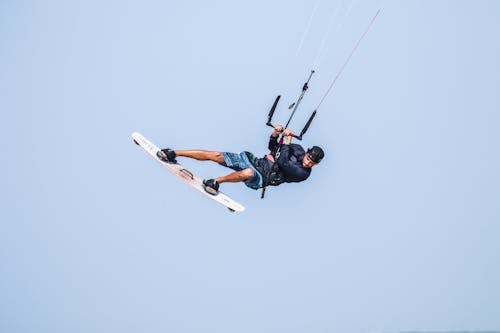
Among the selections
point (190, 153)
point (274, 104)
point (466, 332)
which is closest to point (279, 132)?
point (274, 104)

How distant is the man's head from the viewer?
8882 mm

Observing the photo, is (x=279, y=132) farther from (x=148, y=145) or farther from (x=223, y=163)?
(x=148, y=145)

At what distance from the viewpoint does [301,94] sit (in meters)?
9.01

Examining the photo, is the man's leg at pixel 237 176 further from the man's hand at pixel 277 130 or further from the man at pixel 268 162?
the man's hand at pixel 277 130

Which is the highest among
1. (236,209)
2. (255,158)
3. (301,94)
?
(301,94)

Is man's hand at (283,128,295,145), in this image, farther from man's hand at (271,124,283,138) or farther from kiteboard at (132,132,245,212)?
kiteboard at (132,132,245,212)

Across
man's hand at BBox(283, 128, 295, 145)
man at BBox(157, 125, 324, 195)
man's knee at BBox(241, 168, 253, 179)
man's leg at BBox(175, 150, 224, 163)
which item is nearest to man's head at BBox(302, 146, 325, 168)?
man at BBox(157, 125, 324, 195)

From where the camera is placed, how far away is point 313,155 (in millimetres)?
8891

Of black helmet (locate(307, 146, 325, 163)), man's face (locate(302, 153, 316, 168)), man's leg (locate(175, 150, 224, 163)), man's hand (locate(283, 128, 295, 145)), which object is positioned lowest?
man's leg (locate(175, 150, 224, 163))

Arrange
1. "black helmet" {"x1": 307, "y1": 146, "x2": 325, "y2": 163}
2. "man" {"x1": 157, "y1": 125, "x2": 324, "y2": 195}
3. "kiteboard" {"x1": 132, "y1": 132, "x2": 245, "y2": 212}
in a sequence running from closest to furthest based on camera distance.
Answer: "black helmet" {"x1": 307, "y1": 146, "x2": 325, "y2": 163} → "man" {"x1": 157, "y1": 125, "x2": 324, "y2": 195} → "kiteboard" {"x1": 132, "y1": 132, "x2": 245, "y2": 212}

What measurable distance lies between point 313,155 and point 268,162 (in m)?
0.76

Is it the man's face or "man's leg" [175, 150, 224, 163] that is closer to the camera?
the man's face

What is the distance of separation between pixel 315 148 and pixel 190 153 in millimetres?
1851

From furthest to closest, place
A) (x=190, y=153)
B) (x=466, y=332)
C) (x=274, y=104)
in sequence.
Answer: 1. (x=466, y=332)
2. (x=190, y=153)
3. (x=274, y=104)
